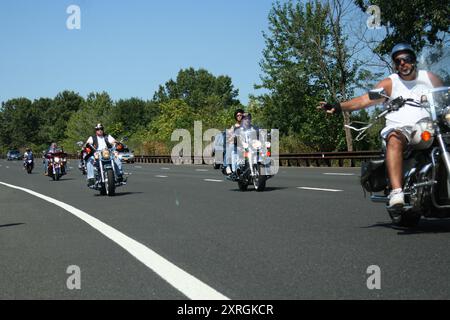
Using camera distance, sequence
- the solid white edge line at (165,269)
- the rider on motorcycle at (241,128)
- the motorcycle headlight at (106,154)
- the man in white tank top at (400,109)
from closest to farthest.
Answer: the solid white edge line at (165,269), the man in white tank top at (400,109), the motorcycle headlight at (106,154), the rider on motorcycle at (241,128)

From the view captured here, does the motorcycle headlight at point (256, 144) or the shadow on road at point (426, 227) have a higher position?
the motorcycle headlight at point (256, 144)

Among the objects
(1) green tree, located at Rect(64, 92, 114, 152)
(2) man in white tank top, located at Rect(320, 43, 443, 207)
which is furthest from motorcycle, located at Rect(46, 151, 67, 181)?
(1) green tree, located at Rect(64, 92, 114, 152)

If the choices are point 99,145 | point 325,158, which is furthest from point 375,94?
point 325,158

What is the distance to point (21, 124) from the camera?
178125mm

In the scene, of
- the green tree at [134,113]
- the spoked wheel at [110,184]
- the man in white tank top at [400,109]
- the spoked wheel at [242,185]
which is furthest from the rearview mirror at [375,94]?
the green tree at [134,113]

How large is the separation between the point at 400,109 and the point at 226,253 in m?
2.29

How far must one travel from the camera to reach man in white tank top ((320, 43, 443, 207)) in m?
7.04

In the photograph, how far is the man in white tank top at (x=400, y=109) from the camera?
7039 mm

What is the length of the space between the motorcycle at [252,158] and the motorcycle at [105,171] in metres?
2.58

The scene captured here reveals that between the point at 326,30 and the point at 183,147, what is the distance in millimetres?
16272

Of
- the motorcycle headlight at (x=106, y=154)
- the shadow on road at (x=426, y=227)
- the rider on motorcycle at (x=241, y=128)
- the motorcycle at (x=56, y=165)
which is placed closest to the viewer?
the shadow on road at (x=426, y=227)

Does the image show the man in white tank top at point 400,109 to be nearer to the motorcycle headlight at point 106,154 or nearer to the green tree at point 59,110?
the motorcycle headlight at point 106,154

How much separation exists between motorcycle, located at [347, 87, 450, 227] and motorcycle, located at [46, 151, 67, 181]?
1980 centimetres

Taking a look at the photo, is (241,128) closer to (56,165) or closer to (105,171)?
(105,171)
